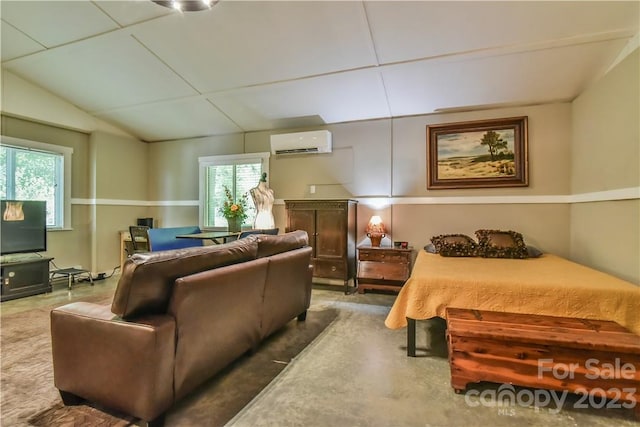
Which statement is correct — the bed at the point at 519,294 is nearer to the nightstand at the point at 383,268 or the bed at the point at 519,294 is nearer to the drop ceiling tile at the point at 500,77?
the nightstand at the point at 383,268

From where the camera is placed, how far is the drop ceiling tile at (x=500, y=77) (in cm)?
321

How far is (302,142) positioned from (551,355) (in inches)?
164

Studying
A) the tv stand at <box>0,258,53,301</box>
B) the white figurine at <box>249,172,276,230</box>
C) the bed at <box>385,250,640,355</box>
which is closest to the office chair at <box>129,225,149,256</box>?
the tv stand at <box>0,258,53,301</box>

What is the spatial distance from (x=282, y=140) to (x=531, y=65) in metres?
3.46

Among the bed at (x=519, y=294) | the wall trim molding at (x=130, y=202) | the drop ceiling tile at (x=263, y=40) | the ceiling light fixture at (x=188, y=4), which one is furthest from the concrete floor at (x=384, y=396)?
the wall trim molding at (x=130, y=202)

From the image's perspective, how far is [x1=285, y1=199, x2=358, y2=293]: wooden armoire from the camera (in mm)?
4520

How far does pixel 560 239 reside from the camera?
13.2ft

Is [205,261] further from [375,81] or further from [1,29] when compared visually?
[1,29]

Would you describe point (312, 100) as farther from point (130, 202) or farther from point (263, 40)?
point (130, 202)

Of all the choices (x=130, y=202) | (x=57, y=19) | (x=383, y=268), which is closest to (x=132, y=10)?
(x=57, y=19)

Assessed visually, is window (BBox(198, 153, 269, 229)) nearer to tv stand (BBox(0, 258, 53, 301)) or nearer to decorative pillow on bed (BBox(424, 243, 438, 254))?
tv stand (BBox(0, 258, 53, 301))

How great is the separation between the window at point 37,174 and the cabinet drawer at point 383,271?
490 centimetres

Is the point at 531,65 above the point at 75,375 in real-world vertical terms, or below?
above

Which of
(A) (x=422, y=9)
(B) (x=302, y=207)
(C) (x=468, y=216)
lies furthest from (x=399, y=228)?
(A) (x=422, y=9)
